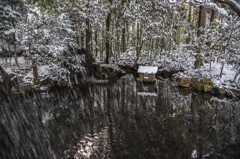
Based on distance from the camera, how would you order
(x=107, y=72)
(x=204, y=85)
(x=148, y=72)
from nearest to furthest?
1. (x=204, y=85)
2. (x=148, y=72)
3. (x=107, y=72)

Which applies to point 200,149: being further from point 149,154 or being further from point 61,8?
point 61,8

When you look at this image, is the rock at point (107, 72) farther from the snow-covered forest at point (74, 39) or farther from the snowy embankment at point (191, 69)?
the snowy embankment at point (191, 69)

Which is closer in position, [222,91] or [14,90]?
[14,90]

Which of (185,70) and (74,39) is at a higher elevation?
(74,39)

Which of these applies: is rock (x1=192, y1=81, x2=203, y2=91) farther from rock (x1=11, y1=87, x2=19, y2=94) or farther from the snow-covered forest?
rock (x1=11, y1=87, x2=19, y2=94)

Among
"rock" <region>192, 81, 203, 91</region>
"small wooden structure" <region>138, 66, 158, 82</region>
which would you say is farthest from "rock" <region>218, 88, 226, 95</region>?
"small wooden structure" <region>138, 66, 158, 82</region>

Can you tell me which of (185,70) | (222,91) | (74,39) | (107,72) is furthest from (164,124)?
(74,39)

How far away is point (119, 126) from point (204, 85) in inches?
391

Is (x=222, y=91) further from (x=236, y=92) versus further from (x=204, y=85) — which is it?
(x=204, y=85)

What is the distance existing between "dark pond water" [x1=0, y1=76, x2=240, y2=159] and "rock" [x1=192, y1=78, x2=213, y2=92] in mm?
894

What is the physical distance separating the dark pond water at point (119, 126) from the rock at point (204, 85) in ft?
2.93

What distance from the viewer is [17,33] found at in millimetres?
11344

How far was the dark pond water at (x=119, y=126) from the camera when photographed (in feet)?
21.9

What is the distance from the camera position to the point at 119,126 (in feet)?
28.3
